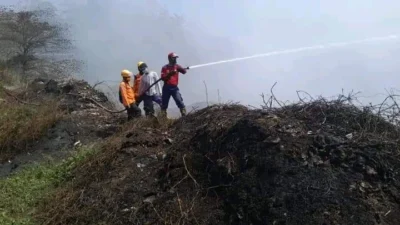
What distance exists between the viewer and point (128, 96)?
932 centimetres

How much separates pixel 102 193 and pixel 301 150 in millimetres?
2478

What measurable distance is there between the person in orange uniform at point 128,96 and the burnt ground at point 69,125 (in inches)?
19.4

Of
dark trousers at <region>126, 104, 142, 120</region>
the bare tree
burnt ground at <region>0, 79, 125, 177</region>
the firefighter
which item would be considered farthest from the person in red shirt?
the bare tree

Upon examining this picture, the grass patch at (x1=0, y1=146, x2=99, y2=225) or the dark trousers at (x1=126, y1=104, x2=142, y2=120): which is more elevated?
the dark trousers at (x1=126, y1=104, x2=142, y2=120)

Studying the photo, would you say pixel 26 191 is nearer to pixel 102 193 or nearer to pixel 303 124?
pixel 102 193

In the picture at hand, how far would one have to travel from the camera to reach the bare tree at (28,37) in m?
20.8

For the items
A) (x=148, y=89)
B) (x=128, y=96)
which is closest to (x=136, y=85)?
(x=148, y=89)

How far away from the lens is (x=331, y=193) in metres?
4.44

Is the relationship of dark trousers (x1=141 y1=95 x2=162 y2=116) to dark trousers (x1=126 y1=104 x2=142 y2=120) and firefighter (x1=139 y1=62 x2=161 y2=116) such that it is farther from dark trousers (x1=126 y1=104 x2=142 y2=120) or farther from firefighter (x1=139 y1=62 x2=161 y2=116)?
dark trousers (x1=126 y1=104 x2=142 y2=120)

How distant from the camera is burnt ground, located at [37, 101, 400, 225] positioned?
4449mm

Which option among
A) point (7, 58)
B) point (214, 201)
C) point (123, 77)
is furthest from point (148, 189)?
point (7, 58)

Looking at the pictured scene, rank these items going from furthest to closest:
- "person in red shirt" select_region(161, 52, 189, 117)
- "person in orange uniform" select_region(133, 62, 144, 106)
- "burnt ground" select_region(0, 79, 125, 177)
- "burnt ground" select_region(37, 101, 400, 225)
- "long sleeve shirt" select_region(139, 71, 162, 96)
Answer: "person in orange uniform" select_region(133, 62, 144, 106) < "long sleeve shirt" select_region(139, 71, 162, 96) < "person in red shirt" select_region(161, 52, 189, 117) < "burnt ground" select_region(0, 79, 125, 177) < "burnt ground" select_region(37, 101, 400, 225)

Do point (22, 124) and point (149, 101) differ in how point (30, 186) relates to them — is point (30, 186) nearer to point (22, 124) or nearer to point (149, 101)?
point (22, 124)

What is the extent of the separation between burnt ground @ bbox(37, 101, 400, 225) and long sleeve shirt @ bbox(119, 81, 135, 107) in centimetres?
280
